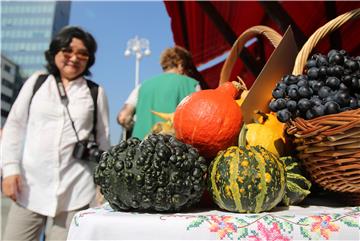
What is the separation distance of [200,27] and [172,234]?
3.83 meters

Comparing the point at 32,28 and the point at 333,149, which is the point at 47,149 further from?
the point at 32,28

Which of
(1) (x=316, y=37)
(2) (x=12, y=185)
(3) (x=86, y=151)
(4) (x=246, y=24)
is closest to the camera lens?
(1) (x=316, y=37)

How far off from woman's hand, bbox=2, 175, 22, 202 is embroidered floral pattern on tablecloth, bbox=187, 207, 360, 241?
1168 mm

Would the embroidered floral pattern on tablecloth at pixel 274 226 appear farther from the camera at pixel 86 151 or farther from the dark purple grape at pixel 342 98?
the camera at pixel 86 151

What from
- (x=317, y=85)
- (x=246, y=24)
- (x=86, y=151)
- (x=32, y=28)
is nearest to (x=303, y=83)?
(x=317, y=85)

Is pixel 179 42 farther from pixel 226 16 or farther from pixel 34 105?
pixel 34 105

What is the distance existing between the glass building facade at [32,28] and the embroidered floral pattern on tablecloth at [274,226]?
5733 cm

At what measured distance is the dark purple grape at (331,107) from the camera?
24.4 inches

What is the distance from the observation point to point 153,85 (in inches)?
78.5

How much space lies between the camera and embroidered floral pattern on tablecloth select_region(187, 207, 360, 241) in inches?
21.1

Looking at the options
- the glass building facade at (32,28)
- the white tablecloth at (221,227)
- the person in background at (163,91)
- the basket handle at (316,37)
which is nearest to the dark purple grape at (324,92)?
the basket handle at (316,37)

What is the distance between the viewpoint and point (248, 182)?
59 cm

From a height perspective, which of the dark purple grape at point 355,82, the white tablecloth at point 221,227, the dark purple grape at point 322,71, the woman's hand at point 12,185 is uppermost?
the dark purple grape at point 322,71

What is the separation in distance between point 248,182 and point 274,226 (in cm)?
9
